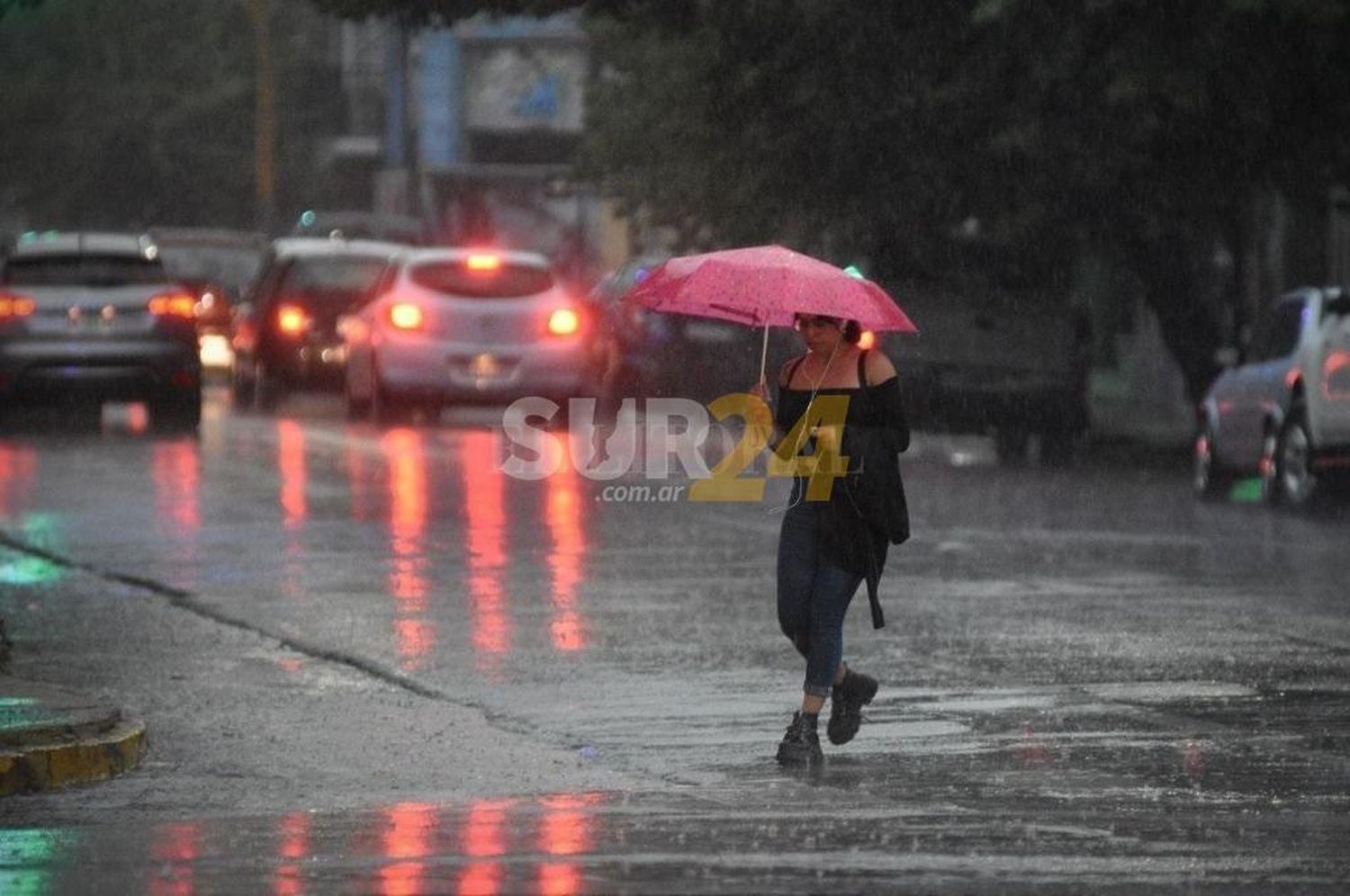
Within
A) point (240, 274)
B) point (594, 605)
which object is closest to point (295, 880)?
point (594, 605)

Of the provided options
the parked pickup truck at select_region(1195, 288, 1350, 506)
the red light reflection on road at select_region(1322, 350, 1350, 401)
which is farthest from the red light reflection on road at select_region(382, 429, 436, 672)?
the red light reflection on road at select_region(1322, 350, 1350, 401)

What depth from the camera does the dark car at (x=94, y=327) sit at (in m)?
28.2

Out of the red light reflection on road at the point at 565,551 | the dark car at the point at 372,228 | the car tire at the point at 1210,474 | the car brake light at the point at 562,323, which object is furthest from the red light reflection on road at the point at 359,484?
the dark car at the point at 372,228

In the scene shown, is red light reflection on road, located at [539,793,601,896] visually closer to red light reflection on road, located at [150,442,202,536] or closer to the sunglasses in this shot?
the sunglasses

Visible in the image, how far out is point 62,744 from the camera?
10422mm

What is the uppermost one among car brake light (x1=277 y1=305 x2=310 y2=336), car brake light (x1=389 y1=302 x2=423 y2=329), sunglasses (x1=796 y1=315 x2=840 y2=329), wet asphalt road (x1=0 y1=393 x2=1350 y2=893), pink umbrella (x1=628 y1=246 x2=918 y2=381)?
pink umbrella (x1=628 y1=246 x2=918 y2=381)

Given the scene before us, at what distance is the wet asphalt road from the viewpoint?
28.4ft

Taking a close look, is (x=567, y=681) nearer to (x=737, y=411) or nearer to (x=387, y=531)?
(x=387, y=531)

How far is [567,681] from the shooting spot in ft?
41.8

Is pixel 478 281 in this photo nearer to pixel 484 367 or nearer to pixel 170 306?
pixel 484 367

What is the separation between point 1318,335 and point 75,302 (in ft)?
37.9

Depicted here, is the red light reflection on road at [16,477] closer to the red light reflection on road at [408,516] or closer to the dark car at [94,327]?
the dark car at [94,327]

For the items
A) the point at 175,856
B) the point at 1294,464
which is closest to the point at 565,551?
the point at 1294,464

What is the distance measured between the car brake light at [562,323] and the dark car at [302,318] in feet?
12.4
